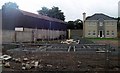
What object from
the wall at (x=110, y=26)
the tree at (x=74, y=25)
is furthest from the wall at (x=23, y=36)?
the tree at (x=74, y=25)

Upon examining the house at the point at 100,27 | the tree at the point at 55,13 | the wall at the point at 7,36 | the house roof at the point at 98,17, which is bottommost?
the wall at the point at 7,36

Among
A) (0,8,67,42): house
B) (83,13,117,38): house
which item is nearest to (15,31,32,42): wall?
(0,8,67,42): house

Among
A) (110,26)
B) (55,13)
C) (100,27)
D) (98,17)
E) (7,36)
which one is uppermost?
(55,13)

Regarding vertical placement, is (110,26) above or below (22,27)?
above

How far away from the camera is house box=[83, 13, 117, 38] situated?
56.4 metres

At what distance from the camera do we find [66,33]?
5447cm

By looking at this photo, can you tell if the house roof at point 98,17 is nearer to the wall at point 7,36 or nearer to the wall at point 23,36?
the wall at point 23,36

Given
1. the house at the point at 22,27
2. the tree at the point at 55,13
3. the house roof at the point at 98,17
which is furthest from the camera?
the tree at the point at 55,13

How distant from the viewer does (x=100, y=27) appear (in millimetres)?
56969

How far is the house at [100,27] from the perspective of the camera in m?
56.4

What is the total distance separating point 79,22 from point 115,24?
14958 mm

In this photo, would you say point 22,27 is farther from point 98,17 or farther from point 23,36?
point 98,17

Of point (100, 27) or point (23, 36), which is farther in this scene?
point (100, 27)

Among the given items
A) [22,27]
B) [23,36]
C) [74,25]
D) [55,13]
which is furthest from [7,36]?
[55,13]
